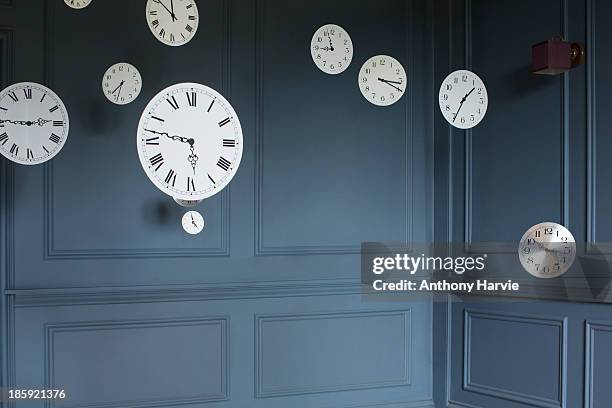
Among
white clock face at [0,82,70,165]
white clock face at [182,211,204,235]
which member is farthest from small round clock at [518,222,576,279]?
white clock face at [0,82,70,165]

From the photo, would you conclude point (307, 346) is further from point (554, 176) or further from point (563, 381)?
point (554, 176)

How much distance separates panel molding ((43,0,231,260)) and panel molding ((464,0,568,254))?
125cm

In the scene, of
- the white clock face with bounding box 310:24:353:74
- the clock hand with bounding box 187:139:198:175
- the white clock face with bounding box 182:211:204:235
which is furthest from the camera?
the white clock face with bounding box 310:24:353:74

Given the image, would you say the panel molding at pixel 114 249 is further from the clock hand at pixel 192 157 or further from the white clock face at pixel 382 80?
the white clock face at pixel 382 80

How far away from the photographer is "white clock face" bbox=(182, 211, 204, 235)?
3.33 m

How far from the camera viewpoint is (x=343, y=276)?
12.2ft

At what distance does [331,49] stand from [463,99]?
0.73 m

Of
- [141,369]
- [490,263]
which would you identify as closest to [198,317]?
[141,369]

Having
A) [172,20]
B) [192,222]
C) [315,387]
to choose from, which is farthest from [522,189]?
[172,20]

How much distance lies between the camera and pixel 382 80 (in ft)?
12.4

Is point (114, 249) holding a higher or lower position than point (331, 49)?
lower

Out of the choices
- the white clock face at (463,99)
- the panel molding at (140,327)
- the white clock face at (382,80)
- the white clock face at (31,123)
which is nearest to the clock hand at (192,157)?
the white clock face at (31,123)

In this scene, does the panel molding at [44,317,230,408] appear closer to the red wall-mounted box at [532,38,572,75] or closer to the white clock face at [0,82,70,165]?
the white clock face at [0,82,70,165]

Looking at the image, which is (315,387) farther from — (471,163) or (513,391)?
(471,163)
